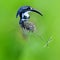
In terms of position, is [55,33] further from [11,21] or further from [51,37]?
[11,21]

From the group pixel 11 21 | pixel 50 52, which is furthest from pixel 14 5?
pixel 50 52

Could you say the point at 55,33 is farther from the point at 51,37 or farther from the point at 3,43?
the point at 3,43

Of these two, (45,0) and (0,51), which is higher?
(45,0)

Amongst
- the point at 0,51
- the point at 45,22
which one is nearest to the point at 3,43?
the point at 0,51

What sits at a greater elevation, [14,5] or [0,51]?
[14,5]

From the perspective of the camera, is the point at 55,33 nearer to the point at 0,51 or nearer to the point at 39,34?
the point at 39,34
